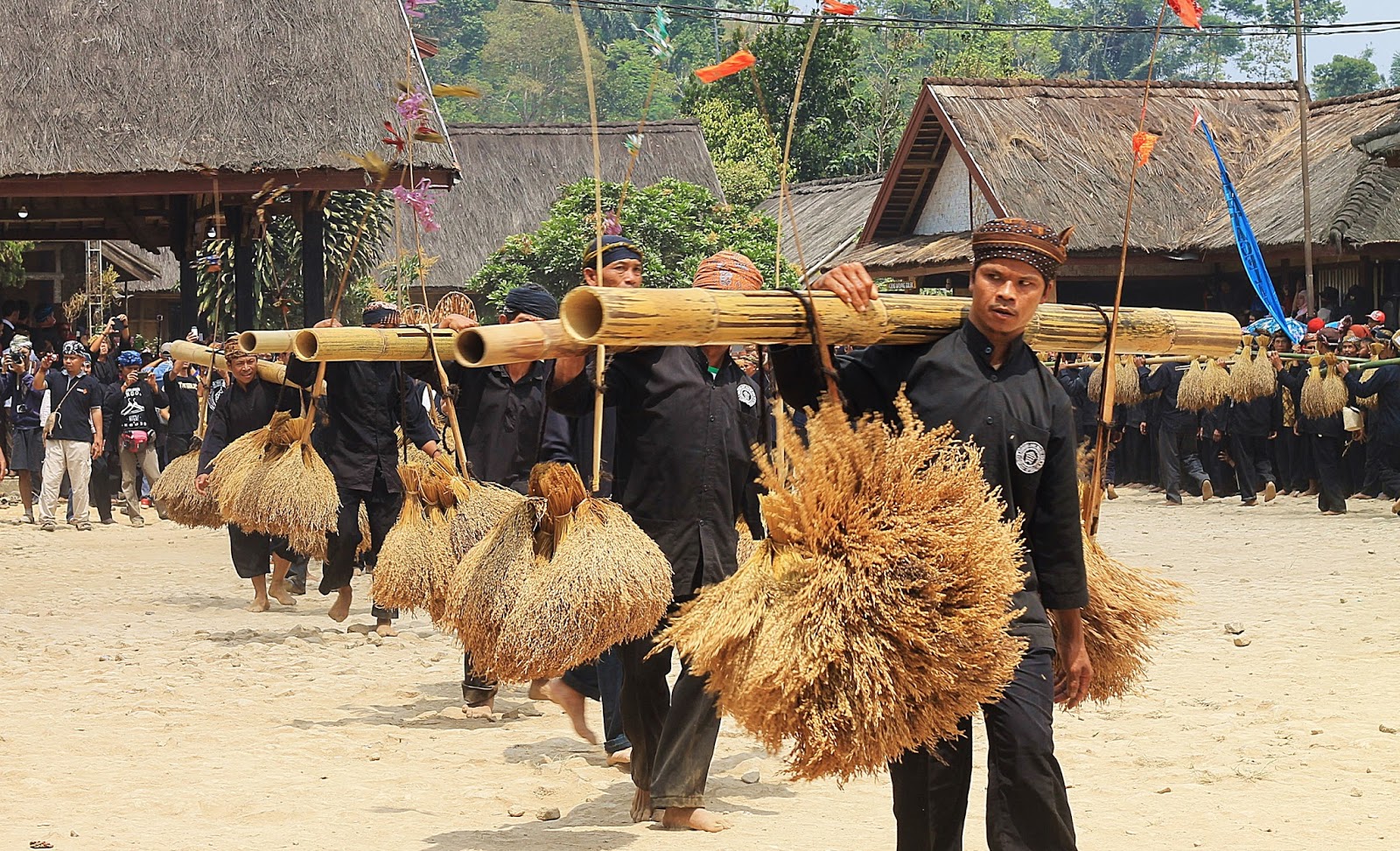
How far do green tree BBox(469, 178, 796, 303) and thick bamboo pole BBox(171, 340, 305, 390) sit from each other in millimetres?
14311

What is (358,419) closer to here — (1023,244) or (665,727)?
(665,727)

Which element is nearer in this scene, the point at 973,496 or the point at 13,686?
the point at 973,496

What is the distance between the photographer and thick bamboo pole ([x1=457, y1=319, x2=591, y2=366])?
4.34 meters

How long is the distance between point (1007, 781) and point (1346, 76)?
68741 mm

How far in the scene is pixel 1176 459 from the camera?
19.8 metres

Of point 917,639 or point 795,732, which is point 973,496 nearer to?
point 917,639

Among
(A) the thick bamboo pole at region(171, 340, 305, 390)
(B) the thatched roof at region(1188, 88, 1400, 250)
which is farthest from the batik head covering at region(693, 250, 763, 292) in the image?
(B) the thatched roof at region(1188, 88, 1400, 250)

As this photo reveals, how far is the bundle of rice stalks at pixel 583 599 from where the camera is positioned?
16.2 feet

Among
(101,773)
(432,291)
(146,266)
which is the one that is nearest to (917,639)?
(101,773)

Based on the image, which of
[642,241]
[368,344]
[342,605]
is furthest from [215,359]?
[642,241]

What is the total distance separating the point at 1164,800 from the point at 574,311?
330 centimetres

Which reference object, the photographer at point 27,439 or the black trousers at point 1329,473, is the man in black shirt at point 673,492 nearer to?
the black trousers at point 1329,473

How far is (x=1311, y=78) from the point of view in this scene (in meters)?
71.7

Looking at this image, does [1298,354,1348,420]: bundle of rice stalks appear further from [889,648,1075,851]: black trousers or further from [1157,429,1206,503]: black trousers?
[889,648,1075,851]: black trousers
